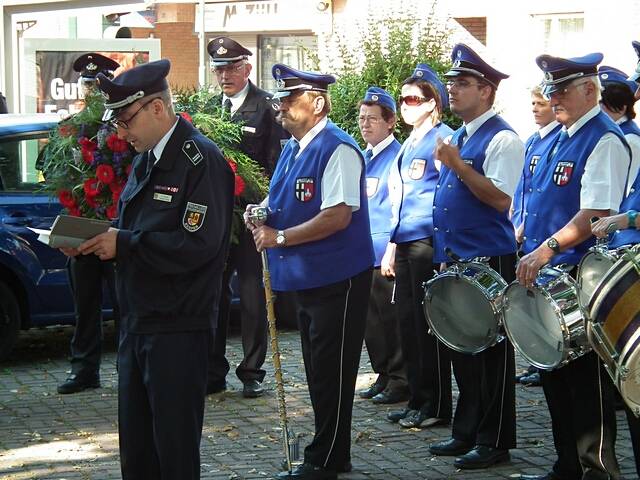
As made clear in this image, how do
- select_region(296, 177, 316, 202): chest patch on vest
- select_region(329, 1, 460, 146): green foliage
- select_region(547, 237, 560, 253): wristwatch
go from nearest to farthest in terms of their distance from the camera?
select_region(547, 237, 560, 253): wristwatch → select_region(296, 177, 316, 202): chest patch on vest → select_region(329, 1, 460, 146): green foliage

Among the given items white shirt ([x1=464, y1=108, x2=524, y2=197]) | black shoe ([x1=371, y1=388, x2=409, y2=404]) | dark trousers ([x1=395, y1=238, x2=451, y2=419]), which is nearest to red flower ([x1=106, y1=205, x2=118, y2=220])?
dark trousers ([x1=395, y1=238, x2=451, y2=419])

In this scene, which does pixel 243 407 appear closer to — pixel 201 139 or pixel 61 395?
pixel 61 395

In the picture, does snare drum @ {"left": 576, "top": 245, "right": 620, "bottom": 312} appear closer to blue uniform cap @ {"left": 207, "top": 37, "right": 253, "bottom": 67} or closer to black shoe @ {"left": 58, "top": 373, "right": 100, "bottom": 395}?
blue uniform cap @ {"left": 207, "top": 37, "right": 253, "bottom": 67}

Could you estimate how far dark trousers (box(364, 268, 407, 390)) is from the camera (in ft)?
28.4

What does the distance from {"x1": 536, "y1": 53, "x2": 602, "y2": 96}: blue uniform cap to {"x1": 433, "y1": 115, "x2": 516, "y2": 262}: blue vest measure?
0.58m

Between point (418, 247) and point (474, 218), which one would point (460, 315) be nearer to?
point (474, 218)

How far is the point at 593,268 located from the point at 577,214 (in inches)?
22.9

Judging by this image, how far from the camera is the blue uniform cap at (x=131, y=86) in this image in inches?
195

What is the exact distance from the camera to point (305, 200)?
6.57 metres

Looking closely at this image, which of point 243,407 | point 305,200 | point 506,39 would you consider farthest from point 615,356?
point 506,39

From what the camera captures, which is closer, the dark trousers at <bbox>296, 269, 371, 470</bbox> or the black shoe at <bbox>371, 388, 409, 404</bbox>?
the dark trousers at <bbox>296, 269, 371, 470</bbox>

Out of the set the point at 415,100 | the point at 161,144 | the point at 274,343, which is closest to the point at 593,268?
the point at 274,343

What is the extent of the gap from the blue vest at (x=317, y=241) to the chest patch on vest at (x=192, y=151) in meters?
1.59

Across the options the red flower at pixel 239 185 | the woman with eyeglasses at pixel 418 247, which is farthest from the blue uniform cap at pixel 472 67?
the red flower at pixel 239 185
